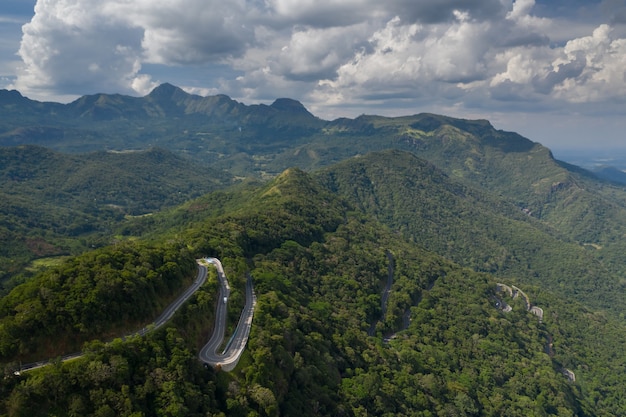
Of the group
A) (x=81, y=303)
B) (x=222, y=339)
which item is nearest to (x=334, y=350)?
(x=222, y=339)

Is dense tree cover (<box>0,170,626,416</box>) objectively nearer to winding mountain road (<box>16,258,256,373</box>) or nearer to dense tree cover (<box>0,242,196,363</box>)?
winding mountain road (<box>16,258,256,373</box>)

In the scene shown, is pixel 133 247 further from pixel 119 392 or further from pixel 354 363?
pixel 354 363

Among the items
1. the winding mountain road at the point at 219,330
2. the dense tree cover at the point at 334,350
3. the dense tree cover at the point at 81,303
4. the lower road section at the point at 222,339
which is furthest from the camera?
the lower road section at the point at 222,339

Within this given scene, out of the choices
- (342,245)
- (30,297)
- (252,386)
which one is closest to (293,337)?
(252,386)

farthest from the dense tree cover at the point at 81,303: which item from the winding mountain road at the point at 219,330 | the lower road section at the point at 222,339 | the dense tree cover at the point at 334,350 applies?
the lower road section at the point at 222,339

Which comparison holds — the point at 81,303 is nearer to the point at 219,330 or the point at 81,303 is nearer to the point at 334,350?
the point at 219,330

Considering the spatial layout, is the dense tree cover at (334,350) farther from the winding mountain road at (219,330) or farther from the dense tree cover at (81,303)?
the dense tree cover at (81,303)
